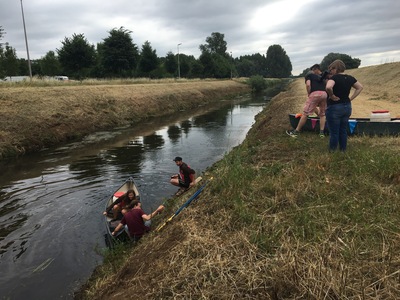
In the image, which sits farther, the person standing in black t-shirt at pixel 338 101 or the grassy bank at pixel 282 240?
the person standing in black t-shirt at pixel 338 101

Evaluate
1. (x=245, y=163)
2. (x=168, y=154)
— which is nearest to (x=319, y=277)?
(x=245, y=163)

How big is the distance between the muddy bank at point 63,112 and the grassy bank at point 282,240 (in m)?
13.4

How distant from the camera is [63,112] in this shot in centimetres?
2100

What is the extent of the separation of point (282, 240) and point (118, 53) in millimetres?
47088

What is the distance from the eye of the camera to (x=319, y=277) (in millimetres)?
3314

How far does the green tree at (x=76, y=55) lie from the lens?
42.8 metres

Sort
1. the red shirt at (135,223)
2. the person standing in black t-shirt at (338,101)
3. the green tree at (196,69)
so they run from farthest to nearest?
the green tree at (196,69) → the person standing in black t-shirt at (338,101) → the red shirt at (135,223)

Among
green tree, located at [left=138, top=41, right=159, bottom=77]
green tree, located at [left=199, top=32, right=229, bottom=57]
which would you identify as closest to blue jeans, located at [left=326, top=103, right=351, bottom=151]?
green tree, located at [left=138, top=41, right=159, bottom=77]

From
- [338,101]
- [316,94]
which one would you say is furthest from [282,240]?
[316,94]

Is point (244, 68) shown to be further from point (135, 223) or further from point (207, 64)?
point (135, 223)

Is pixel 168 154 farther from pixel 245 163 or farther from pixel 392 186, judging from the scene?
pixel 392 186

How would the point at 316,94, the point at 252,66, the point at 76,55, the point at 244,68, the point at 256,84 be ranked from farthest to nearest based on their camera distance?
the point at 252,66 → the point at 244,68 → the point at 256,84 → the point at 76,55 → the point at 316,94

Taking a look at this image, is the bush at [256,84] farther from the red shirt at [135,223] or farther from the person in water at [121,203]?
the red shirt at [135,223]

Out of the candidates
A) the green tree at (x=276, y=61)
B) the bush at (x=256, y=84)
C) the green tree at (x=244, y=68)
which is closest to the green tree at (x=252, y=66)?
the green tree at (x=244, y=68)
